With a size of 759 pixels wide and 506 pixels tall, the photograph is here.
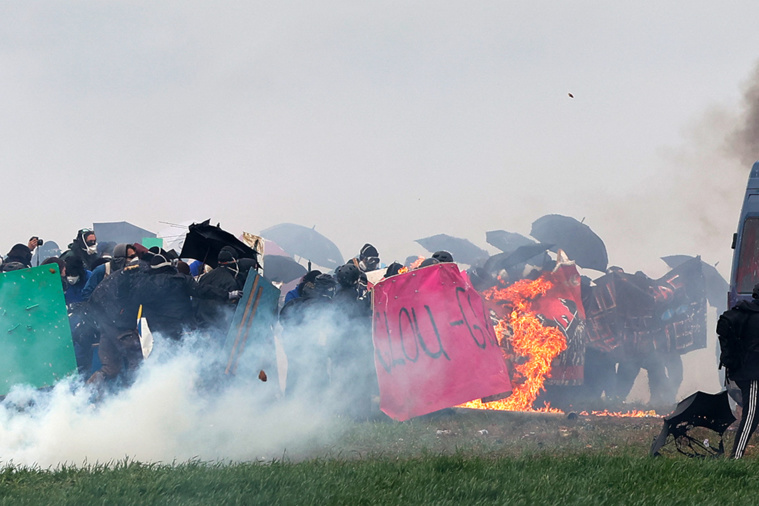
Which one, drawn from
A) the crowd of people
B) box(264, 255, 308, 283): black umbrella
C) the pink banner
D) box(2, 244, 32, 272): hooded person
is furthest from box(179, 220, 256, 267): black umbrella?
box(264, 255, 308, 283): black umbrella

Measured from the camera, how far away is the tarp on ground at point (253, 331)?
31.7 ft

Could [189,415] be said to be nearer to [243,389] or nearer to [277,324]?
[243,389]

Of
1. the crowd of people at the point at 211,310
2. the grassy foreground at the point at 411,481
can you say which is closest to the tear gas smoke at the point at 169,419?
the crowd of people at the point at 211,310

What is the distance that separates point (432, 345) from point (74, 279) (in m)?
4.88

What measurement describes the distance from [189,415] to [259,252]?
3.44 meters

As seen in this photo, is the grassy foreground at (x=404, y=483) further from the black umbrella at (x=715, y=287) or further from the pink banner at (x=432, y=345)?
the black umbrella at (x=715, y=287)

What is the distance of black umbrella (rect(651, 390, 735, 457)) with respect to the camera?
327 inches

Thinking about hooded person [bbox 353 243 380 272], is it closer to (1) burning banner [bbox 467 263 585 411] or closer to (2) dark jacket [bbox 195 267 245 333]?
(1) burning banner [bbox 467 263 585 411]

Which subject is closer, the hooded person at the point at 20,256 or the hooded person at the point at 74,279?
the hooded person at the point at 74,279

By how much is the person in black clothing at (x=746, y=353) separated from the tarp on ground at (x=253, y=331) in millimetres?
4273

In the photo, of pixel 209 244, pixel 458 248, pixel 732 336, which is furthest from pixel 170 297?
pixel 458 248

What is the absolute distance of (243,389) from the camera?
9.91m

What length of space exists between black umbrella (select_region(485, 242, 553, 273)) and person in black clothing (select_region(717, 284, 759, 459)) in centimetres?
433

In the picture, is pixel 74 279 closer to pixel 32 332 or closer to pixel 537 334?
pixel 32 332
